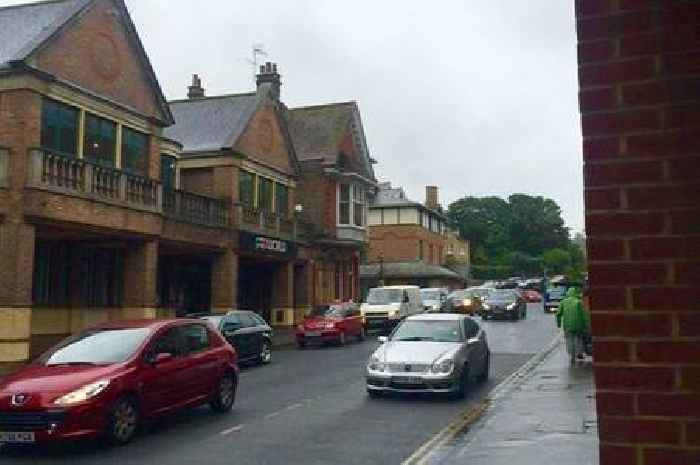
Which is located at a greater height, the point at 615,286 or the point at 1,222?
the point at 1,222

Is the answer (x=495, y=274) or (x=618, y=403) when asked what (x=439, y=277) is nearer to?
(x=495, y=274)

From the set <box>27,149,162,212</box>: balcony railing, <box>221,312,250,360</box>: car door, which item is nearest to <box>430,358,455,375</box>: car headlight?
<box>221,312,250,360</box>: car door

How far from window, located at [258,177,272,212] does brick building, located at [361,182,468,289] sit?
108ft

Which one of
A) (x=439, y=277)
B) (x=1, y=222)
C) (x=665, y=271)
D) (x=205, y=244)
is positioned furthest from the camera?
(x=439, y=277)

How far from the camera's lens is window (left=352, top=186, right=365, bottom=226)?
4162 cm

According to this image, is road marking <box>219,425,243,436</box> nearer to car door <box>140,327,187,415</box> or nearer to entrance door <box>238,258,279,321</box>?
car door <box>140,327,187,415</box>

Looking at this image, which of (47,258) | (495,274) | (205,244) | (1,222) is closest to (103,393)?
(1,222)

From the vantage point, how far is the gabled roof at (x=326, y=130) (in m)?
40.8

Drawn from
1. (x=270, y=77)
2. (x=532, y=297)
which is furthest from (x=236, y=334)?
(x=532, y=297)

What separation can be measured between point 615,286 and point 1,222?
1868 cm

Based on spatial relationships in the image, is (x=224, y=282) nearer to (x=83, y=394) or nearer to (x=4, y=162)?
(x=4, y=162)

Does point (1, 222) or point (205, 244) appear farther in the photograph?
point (205, 244)

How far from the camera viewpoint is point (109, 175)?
21.6 m

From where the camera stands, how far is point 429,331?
15.6 meters
